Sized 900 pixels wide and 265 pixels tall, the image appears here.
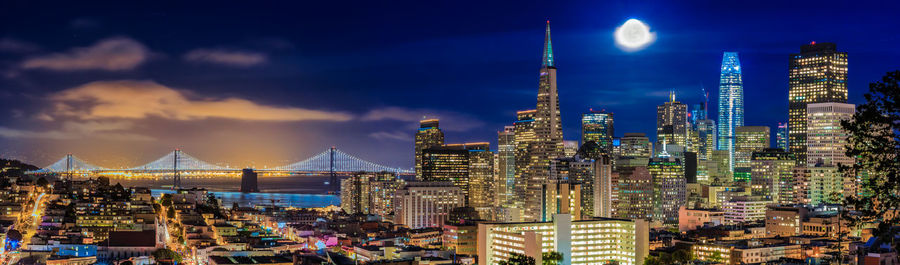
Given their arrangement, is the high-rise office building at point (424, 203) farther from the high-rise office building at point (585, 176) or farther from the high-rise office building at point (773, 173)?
the high-rise office building at point (773, 173)

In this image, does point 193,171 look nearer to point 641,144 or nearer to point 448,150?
point 448,150

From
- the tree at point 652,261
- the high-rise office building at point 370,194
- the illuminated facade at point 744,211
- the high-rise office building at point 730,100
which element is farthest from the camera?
the high-rise office building at point 730,100

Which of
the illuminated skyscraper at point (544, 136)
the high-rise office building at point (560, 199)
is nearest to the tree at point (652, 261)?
the high-rise office building at point (560, 199)

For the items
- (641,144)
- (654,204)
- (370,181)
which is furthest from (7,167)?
(641,144)

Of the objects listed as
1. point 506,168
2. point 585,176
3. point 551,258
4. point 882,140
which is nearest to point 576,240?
point 551,258

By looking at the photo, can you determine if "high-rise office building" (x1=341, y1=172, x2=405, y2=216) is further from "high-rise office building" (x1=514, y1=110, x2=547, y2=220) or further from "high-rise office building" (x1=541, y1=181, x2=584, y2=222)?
"high-rise office building" (x1=541, y1=181, x2=584, y2=222)

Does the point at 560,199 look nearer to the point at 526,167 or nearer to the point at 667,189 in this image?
the point at 667,189

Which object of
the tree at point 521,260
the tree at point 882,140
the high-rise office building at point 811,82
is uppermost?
the high-rise office building at point 811,82
